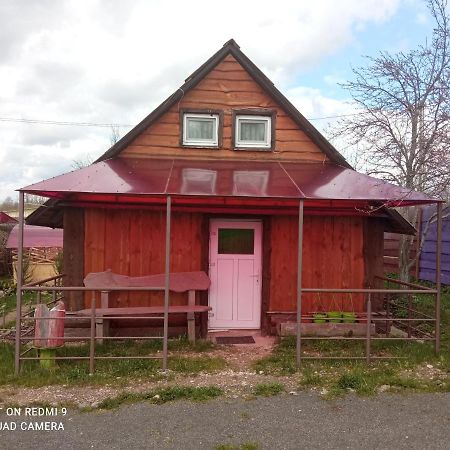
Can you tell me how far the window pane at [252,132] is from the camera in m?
8.55

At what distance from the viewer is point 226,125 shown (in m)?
8.45

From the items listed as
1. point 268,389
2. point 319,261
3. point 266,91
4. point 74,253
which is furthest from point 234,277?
point 266,91

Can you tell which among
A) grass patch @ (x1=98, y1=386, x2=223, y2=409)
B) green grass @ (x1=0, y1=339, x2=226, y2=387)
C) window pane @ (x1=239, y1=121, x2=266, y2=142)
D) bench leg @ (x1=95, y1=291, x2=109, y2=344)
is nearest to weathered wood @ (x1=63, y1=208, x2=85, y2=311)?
bench leg @ (x1=95, y1=291, x2=109, y2=344)

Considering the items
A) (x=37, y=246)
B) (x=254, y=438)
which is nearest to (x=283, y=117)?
(x=254, y=438)

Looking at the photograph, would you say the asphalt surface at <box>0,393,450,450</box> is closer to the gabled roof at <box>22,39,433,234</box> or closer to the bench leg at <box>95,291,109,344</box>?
the bench leg at <box>95,291,109,344</box>

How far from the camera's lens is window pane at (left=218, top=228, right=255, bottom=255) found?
8.31m

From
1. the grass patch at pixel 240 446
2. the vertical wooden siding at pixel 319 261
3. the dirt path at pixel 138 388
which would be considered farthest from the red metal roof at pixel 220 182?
the grass patch at pixel 240 446

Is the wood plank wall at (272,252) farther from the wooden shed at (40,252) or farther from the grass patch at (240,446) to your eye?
the wooden shed at (40,252)

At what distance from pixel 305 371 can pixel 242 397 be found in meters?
1.16

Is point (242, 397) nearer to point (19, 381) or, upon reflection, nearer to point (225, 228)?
point (19, 381)

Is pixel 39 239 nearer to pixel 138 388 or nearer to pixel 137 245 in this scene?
pixel 137 245

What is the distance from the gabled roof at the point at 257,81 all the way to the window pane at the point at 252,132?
61cm

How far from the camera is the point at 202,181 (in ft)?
22.4

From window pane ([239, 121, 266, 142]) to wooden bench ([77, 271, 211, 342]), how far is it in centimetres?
280
